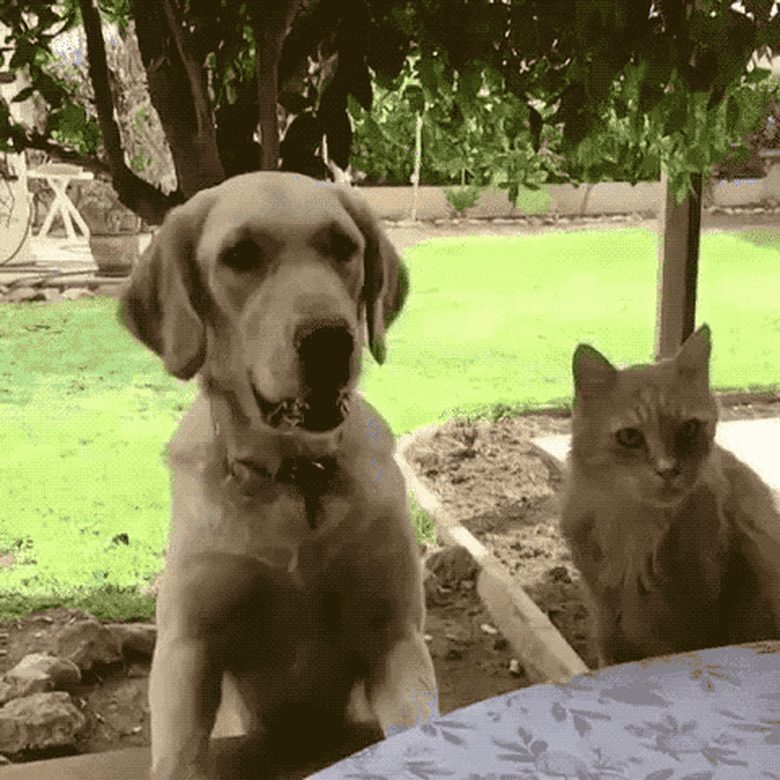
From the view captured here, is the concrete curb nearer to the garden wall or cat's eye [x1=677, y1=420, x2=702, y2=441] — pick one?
cat's eye [x1=677, y1=420, x2=702, y2=441]

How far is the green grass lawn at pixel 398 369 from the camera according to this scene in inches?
147

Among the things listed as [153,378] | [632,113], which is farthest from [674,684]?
[153,378]

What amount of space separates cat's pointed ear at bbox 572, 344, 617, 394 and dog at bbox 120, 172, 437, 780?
0.82 m

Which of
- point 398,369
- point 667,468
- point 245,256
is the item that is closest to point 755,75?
point 667,468

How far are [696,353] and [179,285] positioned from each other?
119cm

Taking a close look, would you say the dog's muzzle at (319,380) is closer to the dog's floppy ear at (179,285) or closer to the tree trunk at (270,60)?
the dog's floppy ear at (179,285)

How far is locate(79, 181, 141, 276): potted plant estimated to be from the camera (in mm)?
7852

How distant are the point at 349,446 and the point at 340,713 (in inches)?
14.5

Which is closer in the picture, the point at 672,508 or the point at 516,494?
the point at 672,508

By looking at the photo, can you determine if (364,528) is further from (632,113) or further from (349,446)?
(632,113)

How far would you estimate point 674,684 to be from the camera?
1059 millimetres

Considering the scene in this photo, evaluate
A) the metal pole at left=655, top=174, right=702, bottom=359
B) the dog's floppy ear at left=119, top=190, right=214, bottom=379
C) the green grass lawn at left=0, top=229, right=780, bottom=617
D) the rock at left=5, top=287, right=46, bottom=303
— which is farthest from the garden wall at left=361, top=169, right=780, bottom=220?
the dog's floppy ear at left=119, top=190, right=214, bottom=379

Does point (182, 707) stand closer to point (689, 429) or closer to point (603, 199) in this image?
point (689, 429)

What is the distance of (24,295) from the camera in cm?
802
